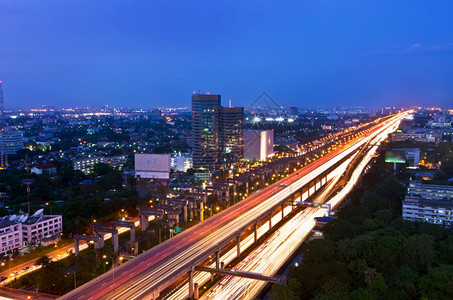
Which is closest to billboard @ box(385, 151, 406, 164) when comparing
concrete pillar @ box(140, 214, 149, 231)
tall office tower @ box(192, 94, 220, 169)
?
tall office tower @ box(192, 94, 220, 169)

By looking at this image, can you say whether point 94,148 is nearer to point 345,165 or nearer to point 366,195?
point 345,165

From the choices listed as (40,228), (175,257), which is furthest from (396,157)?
(40,228)

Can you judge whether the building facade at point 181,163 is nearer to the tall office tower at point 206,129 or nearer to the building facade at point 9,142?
the tall office tower at point 206,129

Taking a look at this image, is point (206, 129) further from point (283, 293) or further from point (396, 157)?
point (283, 293)

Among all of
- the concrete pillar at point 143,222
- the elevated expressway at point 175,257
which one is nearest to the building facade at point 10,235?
the concrete pillar at point 143,222

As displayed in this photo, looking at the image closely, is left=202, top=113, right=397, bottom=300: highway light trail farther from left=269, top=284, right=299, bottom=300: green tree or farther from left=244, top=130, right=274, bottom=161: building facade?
left=244, top=130, right=274, bottom=161: building facade

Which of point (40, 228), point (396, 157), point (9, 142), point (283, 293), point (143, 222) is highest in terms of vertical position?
point (9, 142)
